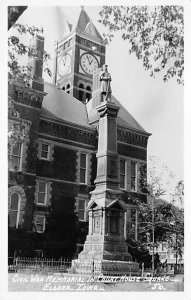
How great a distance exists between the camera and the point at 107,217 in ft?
34.7

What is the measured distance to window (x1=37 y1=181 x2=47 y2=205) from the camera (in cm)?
1137

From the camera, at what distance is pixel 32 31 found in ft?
29.7

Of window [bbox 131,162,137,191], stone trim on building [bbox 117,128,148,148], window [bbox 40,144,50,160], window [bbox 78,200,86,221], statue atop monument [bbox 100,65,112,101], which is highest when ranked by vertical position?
statue atop monument [bbox 100,65,112,101]

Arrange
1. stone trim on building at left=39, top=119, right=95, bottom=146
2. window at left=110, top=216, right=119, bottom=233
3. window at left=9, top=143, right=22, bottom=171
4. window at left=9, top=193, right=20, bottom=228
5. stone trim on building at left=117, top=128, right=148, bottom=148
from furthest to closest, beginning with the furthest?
stone trim on building at left=39, top=119, right=95, bottom=146, stone trim on building at left=117, top=128, right=148, bottom=148, window at left=110, top=216, right=119, bottom=233, window at left=9, top=143, right=22, bottom=171, window at left=9, top=193, right=20, bottom=228

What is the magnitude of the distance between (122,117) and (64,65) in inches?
313

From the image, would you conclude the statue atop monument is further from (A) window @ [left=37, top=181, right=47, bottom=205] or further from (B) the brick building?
(A) window @ [left=37, top=181, right=47, bottom=205]

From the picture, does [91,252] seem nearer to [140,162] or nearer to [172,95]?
[140,162]

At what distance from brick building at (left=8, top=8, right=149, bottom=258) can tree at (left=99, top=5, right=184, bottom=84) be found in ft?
2.68

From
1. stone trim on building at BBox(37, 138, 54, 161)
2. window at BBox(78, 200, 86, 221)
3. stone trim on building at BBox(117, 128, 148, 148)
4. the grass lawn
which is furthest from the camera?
stone trim on building at BBox(37, 138, 54, 161)

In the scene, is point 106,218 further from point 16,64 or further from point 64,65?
point 64,65

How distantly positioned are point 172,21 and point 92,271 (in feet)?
19.8

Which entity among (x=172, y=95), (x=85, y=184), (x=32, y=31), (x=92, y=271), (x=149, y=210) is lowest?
(x=92, y=271)

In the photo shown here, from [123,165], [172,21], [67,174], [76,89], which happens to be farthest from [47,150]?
[76,89]

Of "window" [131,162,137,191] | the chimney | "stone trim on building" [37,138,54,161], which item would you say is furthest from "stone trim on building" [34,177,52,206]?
the chimney
